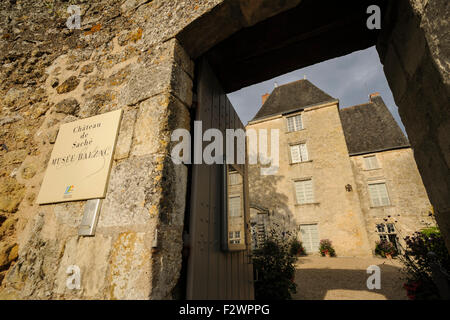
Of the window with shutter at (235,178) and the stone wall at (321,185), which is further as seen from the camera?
the stone wall at (321,185)

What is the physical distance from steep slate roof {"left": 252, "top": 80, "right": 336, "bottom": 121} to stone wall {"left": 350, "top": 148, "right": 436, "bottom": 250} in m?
4.27

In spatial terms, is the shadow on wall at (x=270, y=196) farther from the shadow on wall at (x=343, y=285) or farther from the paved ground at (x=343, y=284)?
the shadow on wall at (x=343, y=285)

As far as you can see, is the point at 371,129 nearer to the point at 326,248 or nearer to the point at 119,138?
the point at 326,248

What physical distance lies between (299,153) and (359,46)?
407 inches

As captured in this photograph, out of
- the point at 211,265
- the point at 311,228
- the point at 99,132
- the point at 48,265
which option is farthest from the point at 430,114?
the point at 311,228

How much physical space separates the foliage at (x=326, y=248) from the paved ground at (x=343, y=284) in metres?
1.93

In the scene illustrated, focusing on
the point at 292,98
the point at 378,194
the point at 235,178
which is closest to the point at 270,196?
the point at 378,194

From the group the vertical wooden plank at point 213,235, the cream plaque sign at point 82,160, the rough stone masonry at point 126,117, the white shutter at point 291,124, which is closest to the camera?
the rough stone masonry at point 126,117

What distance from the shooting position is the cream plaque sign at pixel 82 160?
1.51 m

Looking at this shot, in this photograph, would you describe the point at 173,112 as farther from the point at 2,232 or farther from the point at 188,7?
the point at 2,232

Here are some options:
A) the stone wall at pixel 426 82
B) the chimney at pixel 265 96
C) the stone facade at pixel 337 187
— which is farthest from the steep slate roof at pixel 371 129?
the stone wall at pixel 426 82

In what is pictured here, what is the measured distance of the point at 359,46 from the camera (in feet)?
6.89

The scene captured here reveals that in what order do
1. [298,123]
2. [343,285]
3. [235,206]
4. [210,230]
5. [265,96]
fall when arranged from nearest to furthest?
[210,230] < [235,206] < [343,285] < [298,123] < [265,96]

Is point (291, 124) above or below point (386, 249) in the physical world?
above
